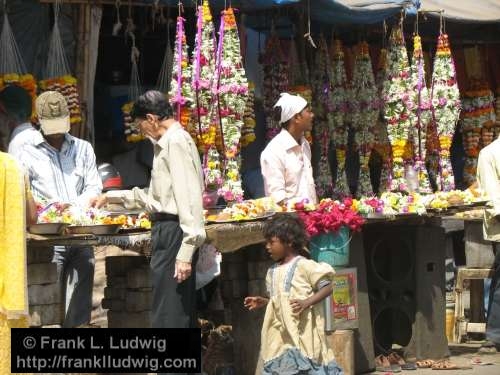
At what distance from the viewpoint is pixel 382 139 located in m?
13.6

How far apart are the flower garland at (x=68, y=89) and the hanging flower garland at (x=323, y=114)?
2.97 metres

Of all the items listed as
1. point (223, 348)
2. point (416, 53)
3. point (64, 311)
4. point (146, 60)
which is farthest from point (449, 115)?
point (64, 311)

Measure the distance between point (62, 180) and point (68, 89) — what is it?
1.95m

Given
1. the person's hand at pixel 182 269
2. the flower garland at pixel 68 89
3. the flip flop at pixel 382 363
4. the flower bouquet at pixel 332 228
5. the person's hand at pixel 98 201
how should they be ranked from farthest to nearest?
the flower garland at pixel 68 89 < the flip flop at pixel 382 363 < the flower bouquet at pixel 332 228 < the person's hand at pixel 98 201 < the person's hand at pixel 182 269

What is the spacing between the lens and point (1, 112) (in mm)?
10898

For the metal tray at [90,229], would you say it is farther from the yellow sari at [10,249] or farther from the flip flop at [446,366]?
the flip flop at [446,366]

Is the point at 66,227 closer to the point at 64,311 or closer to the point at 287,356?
the point at 64,311

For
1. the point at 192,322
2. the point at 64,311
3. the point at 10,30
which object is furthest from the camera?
the point at 10,30

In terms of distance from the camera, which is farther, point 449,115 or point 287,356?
point 449,115

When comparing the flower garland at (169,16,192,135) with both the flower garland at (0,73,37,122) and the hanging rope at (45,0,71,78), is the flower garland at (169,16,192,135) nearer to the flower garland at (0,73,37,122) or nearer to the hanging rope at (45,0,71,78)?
the hanging rope at (45,0,71,78)

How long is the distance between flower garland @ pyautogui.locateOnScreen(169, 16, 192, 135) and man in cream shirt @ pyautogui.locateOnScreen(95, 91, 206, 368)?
→ 10.8 feet

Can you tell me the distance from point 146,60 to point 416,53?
2.59 metres

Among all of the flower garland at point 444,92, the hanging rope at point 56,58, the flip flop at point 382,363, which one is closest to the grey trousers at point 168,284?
the flip flop at point 382,363

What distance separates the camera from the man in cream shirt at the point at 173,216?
7359 mm
